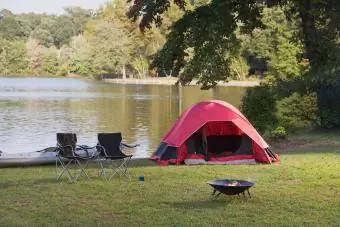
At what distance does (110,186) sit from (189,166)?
2770 mm

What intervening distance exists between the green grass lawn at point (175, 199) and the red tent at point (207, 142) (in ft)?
2.48

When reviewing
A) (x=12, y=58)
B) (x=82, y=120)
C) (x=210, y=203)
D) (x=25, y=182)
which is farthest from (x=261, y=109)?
(x=12, y=58)

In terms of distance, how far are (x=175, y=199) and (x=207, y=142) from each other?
4.84 m

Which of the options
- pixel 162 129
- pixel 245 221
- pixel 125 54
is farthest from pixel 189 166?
pixel 125 54

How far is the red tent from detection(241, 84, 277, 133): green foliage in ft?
14.9

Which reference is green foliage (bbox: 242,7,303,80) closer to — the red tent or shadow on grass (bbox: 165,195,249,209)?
the red tent

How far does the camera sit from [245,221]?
643 centimetres

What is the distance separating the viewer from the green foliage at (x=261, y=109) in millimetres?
16906

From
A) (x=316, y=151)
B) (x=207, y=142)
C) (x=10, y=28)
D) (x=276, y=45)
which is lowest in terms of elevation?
(x=316, y=151)

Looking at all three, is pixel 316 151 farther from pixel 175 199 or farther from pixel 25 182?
pixel 25 182

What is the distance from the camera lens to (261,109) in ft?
55.9

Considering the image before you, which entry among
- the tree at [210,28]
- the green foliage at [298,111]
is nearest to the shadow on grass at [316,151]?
the tree at [210,28]

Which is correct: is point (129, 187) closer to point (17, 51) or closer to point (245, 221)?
point (245, 221)

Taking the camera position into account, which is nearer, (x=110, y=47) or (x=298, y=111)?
(x=298, y=111)
